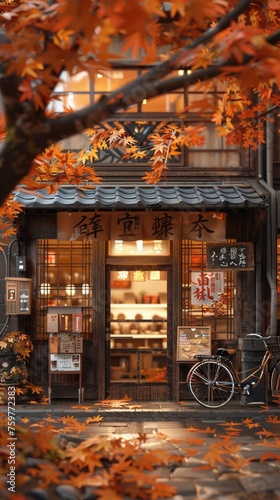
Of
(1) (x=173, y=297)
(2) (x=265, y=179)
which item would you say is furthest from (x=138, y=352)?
(2) (x=265, y=179)

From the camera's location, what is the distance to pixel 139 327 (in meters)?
16.6

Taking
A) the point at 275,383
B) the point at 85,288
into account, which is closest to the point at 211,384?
the point at 275,383

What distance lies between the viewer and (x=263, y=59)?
6496mm

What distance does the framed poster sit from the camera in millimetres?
15812

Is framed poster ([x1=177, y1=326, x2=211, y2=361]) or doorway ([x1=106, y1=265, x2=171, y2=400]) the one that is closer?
framed poster ([x1=177, y1=326, x2=211, y2=361])

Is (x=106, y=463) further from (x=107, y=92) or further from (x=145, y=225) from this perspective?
(x=107, y=92)

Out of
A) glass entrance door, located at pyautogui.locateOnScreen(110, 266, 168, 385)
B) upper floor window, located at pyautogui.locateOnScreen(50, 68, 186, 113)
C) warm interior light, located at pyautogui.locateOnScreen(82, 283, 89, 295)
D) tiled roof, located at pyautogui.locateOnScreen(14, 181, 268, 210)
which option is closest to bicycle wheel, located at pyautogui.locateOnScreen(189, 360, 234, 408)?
glass entrance door, located at pyautogui.locateOnScreen(110, 266, 168, 385)

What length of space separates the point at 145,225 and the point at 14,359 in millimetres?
3852

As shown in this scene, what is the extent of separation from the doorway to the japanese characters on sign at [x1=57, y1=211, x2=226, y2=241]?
1066 mm

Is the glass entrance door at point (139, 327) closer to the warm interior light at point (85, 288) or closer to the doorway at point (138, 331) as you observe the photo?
the doorway at point (138, 331)

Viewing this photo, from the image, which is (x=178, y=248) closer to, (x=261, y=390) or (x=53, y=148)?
(x=261, y=390)

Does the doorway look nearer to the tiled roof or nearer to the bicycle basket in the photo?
the tiled roof

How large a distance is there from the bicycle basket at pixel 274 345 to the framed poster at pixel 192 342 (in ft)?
4.19

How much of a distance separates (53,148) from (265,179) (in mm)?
6378
